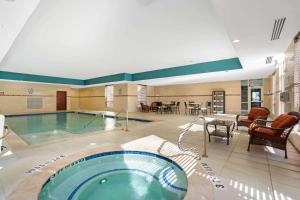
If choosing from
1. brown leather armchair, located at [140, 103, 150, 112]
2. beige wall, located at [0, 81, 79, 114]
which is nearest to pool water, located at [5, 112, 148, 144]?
brown leather armchair, located at [140, 103, 150, 112]

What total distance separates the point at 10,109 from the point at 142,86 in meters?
9.75

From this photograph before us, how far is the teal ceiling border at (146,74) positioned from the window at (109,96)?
1675 millimetres

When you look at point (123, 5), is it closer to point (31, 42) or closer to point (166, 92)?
point (31, 42)

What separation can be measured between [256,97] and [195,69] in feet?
17.4

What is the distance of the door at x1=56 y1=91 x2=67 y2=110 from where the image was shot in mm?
13783

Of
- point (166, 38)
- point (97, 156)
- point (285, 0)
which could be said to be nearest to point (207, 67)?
point (166, 38)

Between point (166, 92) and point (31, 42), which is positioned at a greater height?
point (31, 42)

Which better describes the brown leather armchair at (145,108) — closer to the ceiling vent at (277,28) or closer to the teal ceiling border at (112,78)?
the teal ceiling border at (112,78)

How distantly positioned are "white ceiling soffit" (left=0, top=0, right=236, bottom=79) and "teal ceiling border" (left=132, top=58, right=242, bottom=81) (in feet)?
1.93

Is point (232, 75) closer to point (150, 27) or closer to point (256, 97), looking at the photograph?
point (256, 97)

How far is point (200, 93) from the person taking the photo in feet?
37.7

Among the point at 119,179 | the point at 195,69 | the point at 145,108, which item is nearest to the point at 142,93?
the point at 145,108

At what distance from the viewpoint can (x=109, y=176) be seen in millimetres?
2705

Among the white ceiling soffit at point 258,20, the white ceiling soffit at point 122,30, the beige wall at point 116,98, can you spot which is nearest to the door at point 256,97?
the white ceiling soffit at point 122,30
